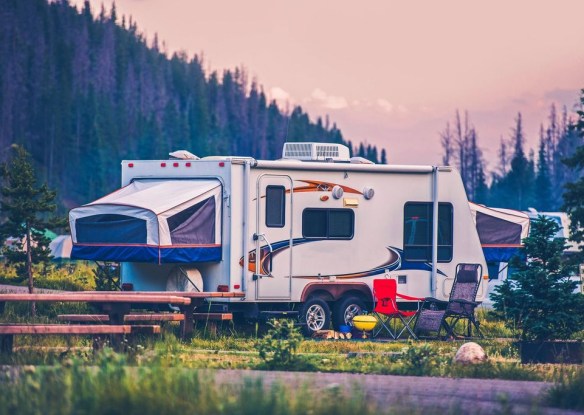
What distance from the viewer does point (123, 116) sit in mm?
107188

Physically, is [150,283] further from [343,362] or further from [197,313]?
[343,362]

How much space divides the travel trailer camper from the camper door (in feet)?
0.05

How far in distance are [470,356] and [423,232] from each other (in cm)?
609

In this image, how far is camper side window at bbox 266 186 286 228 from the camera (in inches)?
706

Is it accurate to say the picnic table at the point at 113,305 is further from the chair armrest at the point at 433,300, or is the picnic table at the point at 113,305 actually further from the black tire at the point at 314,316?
the chair armrest at the point at 433,300

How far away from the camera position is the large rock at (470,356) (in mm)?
13109

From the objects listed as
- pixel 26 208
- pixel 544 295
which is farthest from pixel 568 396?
pixel 26 208

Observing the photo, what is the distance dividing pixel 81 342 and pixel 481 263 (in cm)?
724

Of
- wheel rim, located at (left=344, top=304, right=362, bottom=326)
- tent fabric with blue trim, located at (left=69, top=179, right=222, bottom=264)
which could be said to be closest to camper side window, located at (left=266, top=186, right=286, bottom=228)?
tent fabric with blue trim, located at (left=69, top=179, right=222, bottom=264)

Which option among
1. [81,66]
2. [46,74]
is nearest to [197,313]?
[46,74]

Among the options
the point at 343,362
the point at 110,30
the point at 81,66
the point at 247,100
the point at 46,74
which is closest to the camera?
the point at 343,362

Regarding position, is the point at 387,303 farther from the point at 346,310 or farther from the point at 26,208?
the point at 26,208

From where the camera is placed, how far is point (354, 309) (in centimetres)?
1852

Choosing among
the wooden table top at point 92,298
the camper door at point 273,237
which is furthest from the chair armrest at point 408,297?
the wooden table top at point 92,298
